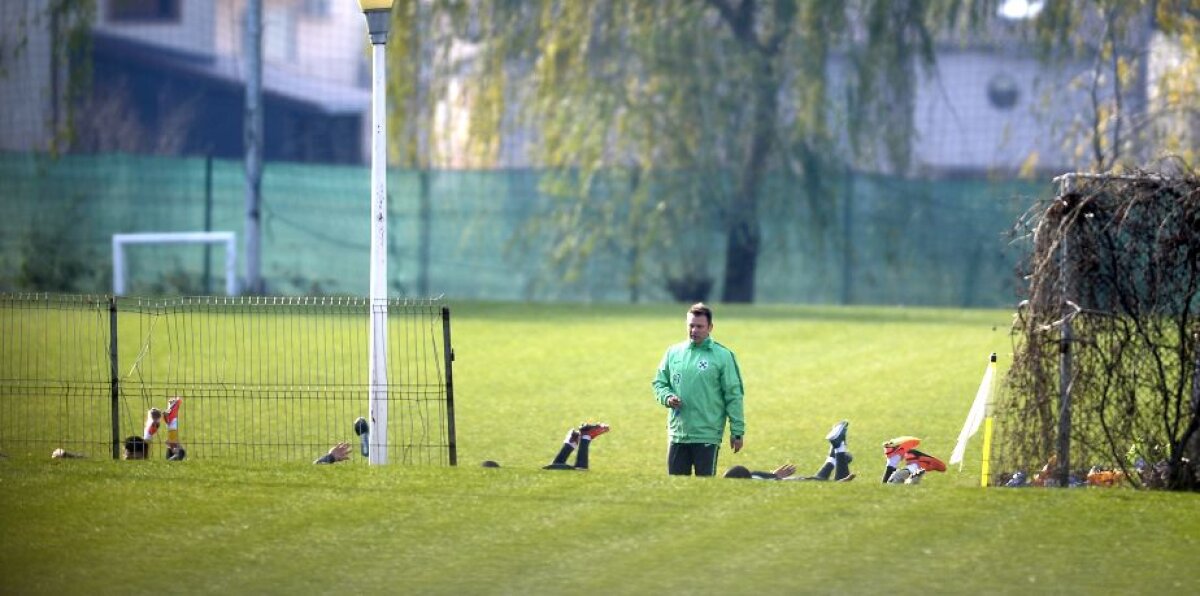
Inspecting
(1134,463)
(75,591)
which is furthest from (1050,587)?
(75,591)

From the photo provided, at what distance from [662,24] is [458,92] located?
13.0ft

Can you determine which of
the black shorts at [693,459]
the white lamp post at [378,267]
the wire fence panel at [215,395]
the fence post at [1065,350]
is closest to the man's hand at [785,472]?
the black shorts at [693,459]

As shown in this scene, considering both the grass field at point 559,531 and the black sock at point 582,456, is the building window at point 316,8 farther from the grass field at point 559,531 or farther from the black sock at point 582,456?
the black sock at point 582,456

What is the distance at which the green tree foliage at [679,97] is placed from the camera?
29250mm

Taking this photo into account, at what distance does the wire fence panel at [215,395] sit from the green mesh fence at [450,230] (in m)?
9.22

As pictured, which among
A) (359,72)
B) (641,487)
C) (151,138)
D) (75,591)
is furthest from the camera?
(359,72)

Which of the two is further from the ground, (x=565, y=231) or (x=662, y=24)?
(x=662, y=24)

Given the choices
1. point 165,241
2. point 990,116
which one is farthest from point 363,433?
point 990,116

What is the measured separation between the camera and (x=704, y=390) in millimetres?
11891

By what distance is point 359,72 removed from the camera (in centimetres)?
4822

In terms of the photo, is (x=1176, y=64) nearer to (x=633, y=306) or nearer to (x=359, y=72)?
(x=633, y=306)

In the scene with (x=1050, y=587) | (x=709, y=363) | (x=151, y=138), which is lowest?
(x=1050, y=587)

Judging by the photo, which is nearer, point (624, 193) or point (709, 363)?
point (709, 363)

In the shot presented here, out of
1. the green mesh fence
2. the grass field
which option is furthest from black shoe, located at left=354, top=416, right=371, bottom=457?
the green mesh fence
